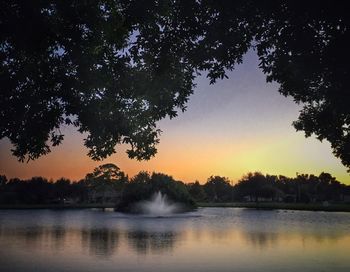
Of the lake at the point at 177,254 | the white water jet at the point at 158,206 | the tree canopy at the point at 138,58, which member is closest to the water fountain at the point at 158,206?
the white water jet at the point at 158,206

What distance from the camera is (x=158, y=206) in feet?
319

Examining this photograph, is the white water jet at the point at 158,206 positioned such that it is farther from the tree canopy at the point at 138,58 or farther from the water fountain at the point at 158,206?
the tree canopy at the point at 138,58

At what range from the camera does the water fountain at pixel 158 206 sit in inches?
3703

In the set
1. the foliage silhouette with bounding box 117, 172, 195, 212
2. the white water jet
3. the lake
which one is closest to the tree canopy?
the lake

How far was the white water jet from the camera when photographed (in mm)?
93875

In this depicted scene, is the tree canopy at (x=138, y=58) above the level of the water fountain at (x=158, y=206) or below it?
above

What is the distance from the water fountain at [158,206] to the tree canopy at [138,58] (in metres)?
76.8

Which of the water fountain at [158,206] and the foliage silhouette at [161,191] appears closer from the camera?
the water fountain at [158,206]

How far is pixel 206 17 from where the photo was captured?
12.1 metres

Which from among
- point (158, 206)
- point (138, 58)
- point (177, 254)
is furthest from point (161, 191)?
point (138, 58)

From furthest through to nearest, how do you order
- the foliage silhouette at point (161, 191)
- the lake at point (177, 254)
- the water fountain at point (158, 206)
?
the foliage silhouette at point (161, 191)
the water fountain at point (158, 206)
the lake at point (177, 254)

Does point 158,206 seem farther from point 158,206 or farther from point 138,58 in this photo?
point 138,58

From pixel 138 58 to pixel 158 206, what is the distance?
84008mm

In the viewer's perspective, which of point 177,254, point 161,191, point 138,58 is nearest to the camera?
point 138,58
